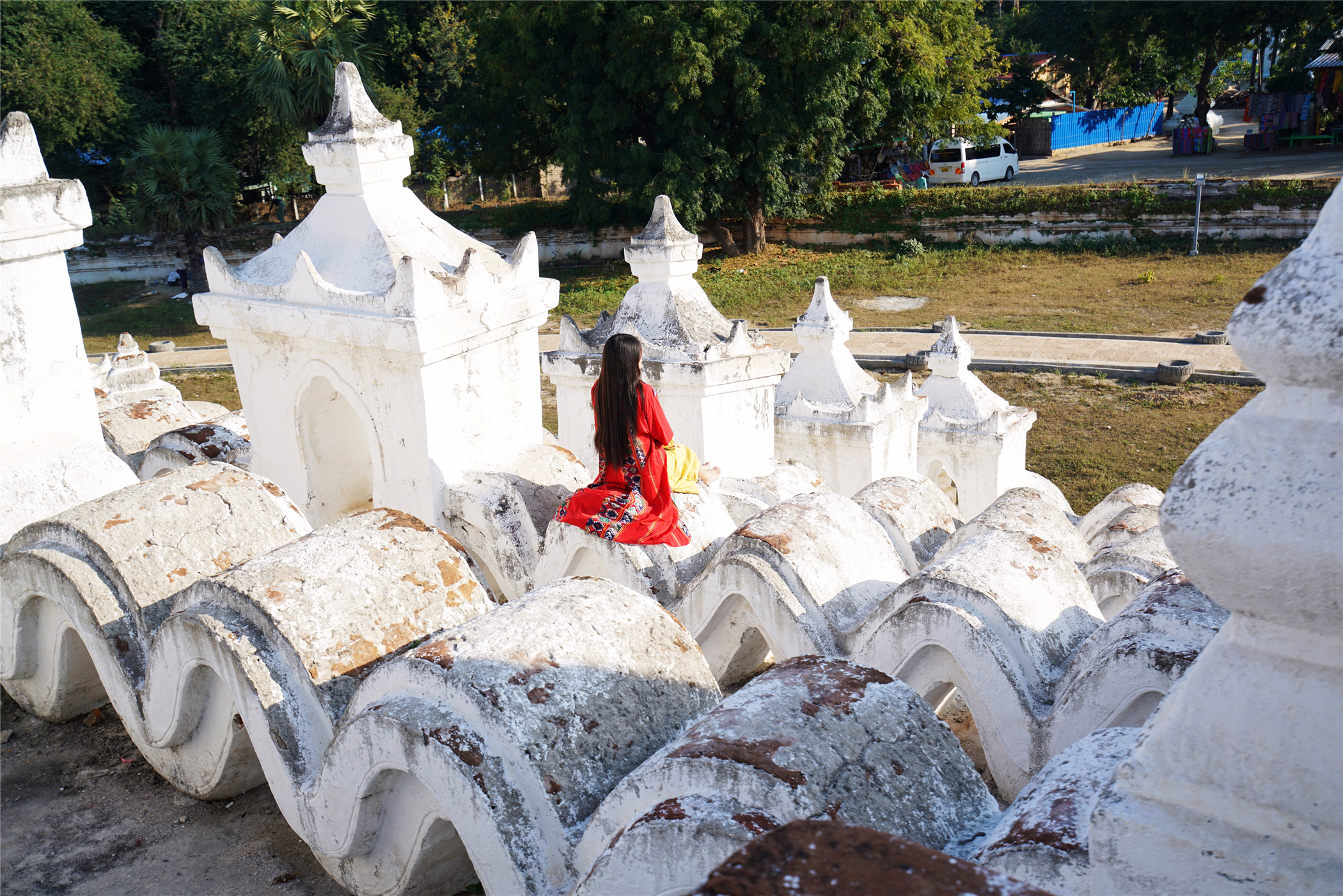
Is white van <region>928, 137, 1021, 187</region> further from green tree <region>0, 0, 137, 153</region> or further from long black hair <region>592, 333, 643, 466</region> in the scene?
long black hair <region>592, 333, 643, 466</region>

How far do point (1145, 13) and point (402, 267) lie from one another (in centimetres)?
3300

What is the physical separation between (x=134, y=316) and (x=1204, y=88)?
30.4 meters

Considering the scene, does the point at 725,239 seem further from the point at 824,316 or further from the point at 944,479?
the point at 824,316

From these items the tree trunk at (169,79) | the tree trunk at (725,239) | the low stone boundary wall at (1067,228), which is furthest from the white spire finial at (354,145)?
the tree trunk at (169,79)

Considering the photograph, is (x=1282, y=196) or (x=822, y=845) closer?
(x=822, y=845)

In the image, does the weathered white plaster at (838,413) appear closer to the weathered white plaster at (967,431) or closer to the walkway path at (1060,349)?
the weathered white plaster at (967,431)

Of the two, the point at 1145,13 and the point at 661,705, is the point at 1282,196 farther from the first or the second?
the point at 661,705

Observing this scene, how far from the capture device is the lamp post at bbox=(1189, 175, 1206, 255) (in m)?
22.8

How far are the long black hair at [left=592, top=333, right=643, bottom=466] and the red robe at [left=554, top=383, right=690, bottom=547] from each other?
0.10 ft

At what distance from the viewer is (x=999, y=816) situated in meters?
2.39

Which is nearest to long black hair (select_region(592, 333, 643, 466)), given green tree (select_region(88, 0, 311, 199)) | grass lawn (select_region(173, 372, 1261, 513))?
grass lawn (select_region(173, 372, 1261, 513))

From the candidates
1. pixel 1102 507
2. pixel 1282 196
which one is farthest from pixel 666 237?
pixel 1282 196

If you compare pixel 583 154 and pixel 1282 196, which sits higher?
pixel 583 154

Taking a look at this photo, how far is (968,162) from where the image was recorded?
105ft
